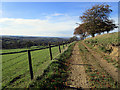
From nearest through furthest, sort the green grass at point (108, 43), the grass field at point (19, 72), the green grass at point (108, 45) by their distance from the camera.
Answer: the grass field at point (19, 72), the green grass at point (108, 45), the green grass at point (108, 43)

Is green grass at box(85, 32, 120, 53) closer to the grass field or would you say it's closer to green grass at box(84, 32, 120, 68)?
green grass at box(84, 32, 120, 68)

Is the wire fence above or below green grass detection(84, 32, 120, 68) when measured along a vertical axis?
below

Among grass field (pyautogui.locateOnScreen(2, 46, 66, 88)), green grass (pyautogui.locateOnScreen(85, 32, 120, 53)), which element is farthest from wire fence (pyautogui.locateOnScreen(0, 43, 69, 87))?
green grass (pyautogui.locateOnScreen(85, 32, 120, 53))

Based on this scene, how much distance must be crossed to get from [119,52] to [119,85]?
16.2ft

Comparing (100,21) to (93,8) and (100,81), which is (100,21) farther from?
(100,81)

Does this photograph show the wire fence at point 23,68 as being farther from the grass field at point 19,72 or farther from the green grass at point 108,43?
the green grass at point 108,43

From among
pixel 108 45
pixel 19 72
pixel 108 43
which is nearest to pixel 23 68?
pixel 19 72

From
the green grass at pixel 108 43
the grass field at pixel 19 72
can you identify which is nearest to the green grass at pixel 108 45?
the green grass at pixel 108 43

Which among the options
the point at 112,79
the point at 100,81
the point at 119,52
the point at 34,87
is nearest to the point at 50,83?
the point at 34,87

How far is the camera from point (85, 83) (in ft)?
14.5

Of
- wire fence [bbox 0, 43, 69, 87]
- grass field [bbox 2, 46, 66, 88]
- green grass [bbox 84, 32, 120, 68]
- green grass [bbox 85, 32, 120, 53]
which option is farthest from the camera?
green grass [bbox 85, 32, 120, 53]

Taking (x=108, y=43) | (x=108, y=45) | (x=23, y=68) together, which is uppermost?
(x=108, y=43)

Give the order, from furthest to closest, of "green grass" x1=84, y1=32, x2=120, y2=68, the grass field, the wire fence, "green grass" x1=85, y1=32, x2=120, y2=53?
"green grass" x1=85, y1=32, x2=120, y2=53 < "green grass" x1=84, y1=32, x2=120, y2=68 < the wire fence < the grass field

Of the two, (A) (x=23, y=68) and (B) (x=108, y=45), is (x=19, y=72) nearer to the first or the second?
(A) (x=23, y=68)
